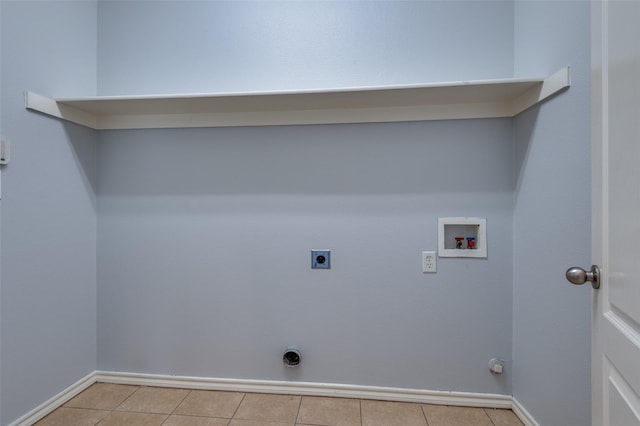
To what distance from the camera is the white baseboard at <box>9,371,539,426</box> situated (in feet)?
5.02

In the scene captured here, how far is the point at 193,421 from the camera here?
1456mm

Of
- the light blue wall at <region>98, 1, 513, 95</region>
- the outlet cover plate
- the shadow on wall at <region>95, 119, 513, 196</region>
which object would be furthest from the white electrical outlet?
the light blue wall at <region>98, 1, 513, 95</region>

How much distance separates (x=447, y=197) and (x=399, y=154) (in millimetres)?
370

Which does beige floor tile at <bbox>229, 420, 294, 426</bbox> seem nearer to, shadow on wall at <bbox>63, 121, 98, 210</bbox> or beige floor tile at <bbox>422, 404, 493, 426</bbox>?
beige floor tile at <bbox>422, 404, 493, 426</bbox>

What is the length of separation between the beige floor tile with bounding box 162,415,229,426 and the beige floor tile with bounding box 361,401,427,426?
29.5 inches

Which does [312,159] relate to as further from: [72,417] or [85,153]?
[72,417]

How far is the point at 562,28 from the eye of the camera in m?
1.20

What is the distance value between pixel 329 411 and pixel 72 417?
4.49 ft

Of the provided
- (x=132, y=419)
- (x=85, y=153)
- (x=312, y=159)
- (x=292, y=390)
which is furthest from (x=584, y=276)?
(x=85, y=153)

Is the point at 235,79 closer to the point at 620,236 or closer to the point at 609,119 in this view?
the point at 609,119

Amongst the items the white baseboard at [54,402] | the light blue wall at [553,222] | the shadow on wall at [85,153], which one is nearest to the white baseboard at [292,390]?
the white baseboard at [54,402]

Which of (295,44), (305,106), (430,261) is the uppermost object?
(295,44)

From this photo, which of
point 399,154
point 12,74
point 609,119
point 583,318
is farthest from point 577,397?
point 12,74

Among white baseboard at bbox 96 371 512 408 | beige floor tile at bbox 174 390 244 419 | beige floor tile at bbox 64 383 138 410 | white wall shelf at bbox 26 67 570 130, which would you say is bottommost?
beige floor tile at bbox 174 390 244 419
